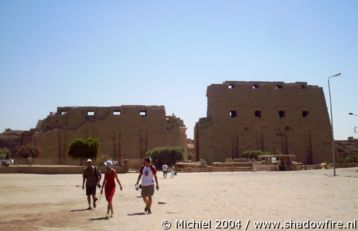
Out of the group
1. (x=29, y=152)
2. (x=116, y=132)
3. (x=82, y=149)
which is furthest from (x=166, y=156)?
(x=29, y=152)

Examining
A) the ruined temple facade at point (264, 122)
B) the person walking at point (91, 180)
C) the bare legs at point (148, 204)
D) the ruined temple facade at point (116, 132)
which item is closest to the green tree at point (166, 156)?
the ruined temple facade at point (264, 122)

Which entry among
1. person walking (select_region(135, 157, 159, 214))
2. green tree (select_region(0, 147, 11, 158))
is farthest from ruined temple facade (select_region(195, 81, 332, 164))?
person walking (select_region(135, 157, 159, 214))

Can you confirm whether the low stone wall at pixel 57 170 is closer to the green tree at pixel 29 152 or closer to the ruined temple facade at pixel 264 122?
the green tree at pixel 29 152

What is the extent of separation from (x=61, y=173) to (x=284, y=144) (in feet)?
91.6

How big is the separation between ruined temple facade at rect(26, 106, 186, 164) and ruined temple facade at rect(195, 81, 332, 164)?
5.86 m

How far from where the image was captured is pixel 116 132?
5591cm

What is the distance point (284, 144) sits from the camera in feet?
174

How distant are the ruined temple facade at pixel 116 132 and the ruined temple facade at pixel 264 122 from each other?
5.86m

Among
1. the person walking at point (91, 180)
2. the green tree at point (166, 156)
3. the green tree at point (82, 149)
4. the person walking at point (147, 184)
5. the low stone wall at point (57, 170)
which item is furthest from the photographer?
the green tree at point (166, 156)

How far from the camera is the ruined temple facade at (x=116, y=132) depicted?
5553 centimetres

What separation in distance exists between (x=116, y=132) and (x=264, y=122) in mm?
18488

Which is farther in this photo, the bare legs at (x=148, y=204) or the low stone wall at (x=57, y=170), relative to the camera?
the low stone wall at (x=57, y=170)

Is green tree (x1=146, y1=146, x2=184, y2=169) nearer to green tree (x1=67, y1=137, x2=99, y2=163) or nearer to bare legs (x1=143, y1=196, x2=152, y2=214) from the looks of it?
green tree (x1=67, y1=137, x2=99, y2=163)

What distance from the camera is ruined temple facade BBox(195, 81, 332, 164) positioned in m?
51.8
